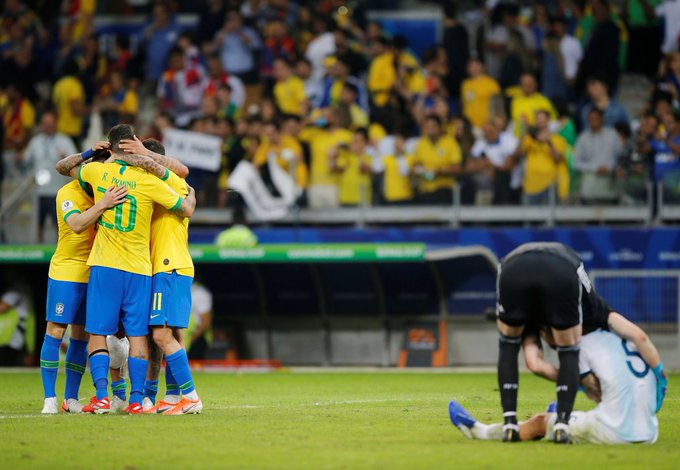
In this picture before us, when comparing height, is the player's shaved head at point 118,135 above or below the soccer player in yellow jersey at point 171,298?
above

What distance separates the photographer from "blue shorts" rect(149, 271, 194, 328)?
33.2 ft

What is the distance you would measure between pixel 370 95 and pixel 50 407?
39.2ft

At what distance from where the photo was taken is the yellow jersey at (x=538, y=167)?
18.8m

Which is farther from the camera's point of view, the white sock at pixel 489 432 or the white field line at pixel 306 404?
the white field line at pixel 306 404

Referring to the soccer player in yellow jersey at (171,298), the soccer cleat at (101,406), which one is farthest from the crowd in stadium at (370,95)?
the soccer cleat at (101,406)

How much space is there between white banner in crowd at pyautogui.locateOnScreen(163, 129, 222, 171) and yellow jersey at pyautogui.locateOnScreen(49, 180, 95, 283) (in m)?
9.11

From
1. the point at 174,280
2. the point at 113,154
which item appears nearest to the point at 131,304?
the point at 174,280

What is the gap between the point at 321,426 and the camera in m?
9.41

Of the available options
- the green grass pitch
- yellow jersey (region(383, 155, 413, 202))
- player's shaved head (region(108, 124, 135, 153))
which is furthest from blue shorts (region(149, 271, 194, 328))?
yellow jersey (region(383, 155, 413, 202))

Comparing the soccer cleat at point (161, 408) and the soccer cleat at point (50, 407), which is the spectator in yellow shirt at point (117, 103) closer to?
the soccer cleat at point (50, 407)

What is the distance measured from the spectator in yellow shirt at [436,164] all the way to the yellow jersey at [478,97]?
1.40m

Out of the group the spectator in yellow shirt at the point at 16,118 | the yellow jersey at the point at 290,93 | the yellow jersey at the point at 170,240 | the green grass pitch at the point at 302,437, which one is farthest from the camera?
the spectator in yellow shirt at the point at 16,118

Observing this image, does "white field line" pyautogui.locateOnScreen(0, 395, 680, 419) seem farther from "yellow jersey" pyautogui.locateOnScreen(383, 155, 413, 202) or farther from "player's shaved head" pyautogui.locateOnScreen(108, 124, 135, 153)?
"yellow jersey" pyautogui.locateOnScreen(383, 155, 413, 202)

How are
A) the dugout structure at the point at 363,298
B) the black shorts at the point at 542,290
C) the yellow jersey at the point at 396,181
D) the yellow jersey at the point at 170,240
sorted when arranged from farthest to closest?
the yellow jersey at the point at 396,181 < the dugout structure at the point at 363,298 < the yellow jersey at the point at 170,240 < the black shorts at the point at 542,290
